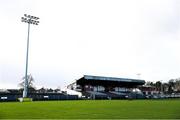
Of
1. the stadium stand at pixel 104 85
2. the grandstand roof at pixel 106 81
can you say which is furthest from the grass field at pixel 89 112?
the grandstand roof at pixel 106 81

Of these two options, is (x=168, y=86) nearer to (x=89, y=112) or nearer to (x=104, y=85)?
(x=104, y=85)

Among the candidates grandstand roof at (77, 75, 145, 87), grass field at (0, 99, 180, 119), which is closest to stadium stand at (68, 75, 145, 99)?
grandstand roof at (77, 75, 145, 87)


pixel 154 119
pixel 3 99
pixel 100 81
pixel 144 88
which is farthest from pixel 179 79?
pixel 154 119

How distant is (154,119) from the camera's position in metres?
16.2

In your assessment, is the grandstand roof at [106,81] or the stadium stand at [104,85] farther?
the grandstand roof at [106,81]

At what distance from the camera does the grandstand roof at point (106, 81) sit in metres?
96.1

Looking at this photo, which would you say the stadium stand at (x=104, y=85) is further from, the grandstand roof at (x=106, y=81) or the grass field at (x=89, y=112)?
the grass field at (x=89, y=112)

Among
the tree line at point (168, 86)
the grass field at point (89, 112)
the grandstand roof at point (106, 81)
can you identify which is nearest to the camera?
the grass field at point (89, 112)

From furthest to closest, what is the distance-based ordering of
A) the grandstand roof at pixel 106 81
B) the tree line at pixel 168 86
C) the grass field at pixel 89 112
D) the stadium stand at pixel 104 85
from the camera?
the tree line at pixel 168 86, the grandstand roof at pixel 106 81, the stadium stand at pixel 104 85, the grass field at pixel 89 112

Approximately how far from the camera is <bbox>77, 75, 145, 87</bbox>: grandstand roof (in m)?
96.1

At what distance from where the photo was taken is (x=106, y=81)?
332 feet

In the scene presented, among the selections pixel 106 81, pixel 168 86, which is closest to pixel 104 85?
pixel 106 81

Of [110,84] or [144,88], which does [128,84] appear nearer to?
[110,84]

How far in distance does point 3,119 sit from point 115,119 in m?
5.92
